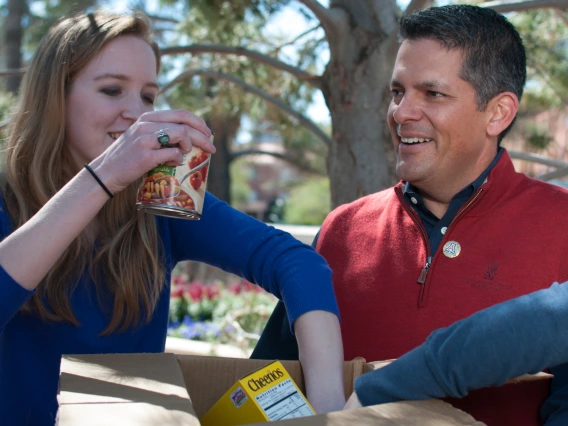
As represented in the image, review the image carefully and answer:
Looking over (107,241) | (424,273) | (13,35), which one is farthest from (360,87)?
(13,35)

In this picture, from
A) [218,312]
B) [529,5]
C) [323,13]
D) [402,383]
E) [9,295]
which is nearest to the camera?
[402,383]

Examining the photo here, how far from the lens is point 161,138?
152cm

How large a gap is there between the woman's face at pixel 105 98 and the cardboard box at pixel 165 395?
0.75 metres

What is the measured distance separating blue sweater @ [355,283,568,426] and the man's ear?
109cm

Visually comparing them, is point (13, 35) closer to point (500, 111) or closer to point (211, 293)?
point (211, 293)

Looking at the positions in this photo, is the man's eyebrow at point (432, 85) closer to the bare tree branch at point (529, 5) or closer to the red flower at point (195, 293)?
the bare tree branch at point (529, 5)

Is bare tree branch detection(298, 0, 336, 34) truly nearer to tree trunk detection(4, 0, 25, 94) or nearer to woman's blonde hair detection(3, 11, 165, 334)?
woman's blonde hair detection(3, 11, 165, 334)

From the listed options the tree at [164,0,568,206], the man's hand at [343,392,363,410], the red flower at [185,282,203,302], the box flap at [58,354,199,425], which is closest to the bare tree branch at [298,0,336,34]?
the tree at [164,0,568,206]

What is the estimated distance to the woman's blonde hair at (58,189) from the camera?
1.84 meters

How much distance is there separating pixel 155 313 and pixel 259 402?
27.7 inches

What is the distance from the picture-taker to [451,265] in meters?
1.90

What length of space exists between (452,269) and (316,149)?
1272cm

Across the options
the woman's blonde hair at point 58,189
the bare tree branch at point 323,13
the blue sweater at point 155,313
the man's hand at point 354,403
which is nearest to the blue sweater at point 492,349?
the man's hand at point 354,403

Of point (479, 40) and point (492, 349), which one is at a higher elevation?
point (479, 40)
